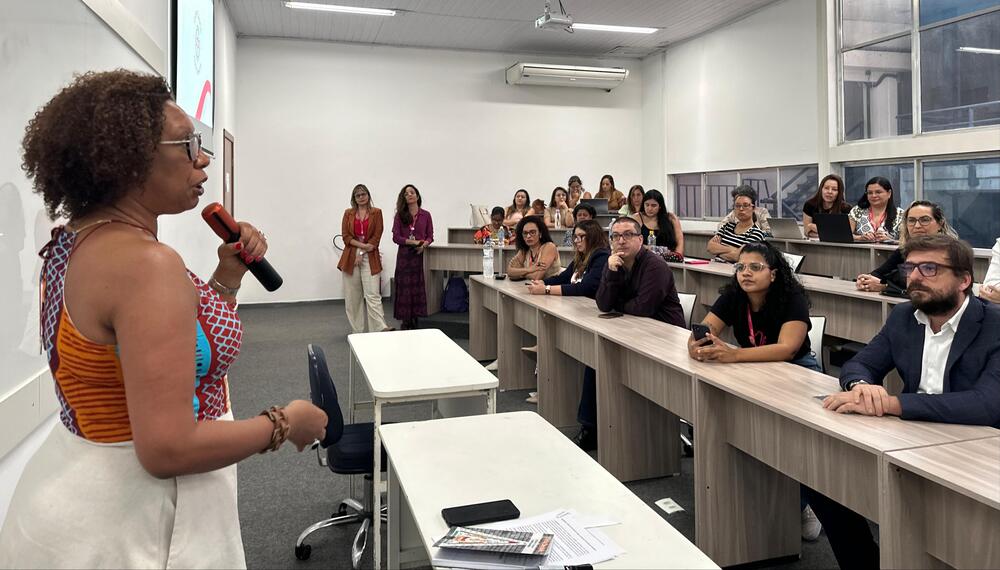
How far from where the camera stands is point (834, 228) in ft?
18.2

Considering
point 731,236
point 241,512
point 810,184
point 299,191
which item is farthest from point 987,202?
point 299,191

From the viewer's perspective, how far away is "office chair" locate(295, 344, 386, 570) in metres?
2.24

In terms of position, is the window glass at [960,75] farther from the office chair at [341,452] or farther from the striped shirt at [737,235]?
the office chair at [341,452]

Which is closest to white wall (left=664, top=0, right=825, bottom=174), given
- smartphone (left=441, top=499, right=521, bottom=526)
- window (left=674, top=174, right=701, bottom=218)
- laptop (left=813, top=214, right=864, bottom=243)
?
window (left=674, top=174, right=701, bottom=218)

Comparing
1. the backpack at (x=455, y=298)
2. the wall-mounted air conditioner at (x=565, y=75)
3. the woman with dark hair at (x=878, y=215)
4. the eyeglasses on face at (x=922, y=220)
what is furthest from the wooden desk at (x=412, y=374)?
the wall-mounted air conditioner at (x=565, y=75)

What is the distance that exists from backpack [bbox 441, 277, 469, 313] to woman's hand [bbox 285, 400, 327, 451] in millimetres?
6435

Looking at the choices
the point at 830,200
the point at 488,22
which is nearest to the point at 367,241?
the point at 488,22

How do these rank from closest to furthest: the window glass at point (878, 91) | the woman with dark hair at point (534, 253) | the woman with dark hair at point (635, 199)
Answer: the woman with dark hair at point (534, 253), the window glass at point (878, 91), the woman with dark hair at point (635, 199)

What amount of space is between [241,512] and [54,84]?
1873mm

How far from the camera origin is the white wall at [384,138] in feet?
29.6

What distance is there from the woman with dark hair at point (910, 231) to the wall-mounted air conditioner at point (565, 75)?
21.0 ft

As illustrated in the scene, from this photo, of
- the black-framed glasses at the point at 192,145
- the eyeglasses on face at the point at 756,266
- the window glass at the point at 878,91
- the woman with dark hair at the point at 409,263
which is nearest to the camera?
the black-framed glasses at the point at 192,145

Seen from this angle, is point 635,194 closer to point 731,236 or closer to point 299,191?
point 731,236

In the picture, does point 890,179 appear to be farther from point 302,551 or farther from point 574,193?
point 302,551
